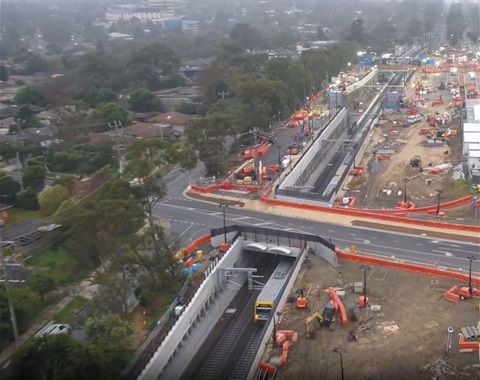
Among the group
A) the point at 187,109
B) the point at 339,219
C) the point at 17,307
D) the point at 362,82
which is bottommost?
the point at 362,82

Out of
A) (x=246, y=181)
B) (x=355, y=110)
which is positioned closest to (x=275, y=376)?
(x=246, y=181)

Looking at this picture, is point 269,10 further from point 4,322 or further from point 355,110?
point 4,322

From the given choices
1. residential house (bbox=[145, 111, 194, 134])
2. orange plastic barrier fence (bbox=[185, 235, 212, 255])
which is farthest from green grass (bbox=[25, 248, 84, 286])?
residential house (bbox=[145, 111, 194, 134])

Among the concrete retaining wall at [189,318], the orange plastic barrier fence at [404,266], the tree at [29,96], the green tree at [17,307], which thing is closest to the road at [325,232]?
the orange plastic barrier fence at [404,266]

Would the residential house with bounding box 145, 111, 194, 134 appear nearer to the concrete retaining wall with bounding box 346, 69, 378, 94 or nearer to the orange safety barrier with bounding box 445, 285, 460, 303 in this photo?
the concrete retaining wall with bounding box 346, 69, 378, 94

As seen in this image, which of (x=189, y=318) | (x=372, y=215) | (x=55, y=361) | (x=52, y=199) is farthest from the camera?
(x=52, y=199)

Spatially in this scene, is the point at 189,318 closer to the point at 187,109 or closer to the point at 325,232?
the point at 325,232

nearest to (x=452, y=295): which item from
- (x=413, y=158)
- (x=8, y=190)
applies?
(x=413, y=158)
